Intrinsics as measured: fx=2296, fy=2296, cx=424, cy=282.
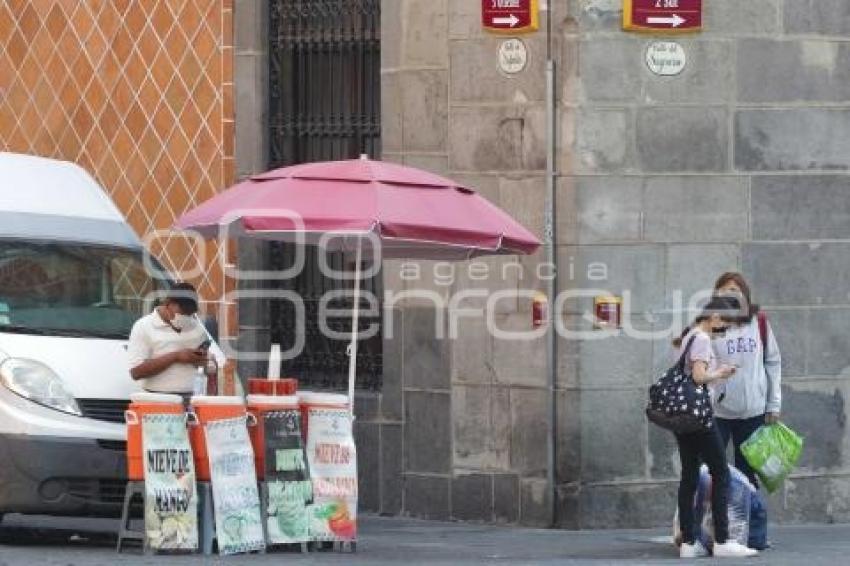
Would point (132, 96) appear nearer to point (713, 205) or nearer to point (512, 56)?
point (512, 56)

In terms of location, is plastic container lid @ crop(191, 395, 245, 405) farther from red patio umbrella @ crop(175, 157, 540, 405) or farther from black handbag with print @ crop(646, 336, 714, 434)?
black handbag with print @ crop(646, 336, 714, 434)

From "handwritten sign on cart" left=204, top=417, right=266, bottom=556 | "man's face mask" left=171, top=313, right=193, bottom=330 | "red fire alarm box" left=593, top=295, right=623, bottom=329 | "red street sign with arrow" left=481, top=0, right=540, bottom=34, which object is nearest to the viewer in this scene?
"handwritten sign on cart" left=204, top=417, right=266, bottom=556

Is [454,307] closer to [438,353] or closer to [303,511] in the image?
[438,353]

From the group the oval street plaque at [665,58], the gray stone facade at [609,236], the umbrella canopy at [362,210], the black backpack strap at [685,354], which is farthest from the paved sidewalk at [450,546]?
the oval street plaque at [665,58]

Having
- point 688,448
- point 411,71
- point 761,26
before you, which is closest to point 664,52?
point 761,26

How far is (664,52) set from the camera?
15.2m

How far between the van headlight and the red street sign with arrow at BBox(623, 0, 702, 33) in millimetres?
4517

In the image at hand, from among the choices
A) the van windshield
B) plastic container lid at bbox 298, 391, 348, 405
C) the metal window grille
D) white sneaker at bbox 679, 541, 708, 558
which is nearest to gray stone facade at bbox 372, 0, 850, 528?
the metal window grille

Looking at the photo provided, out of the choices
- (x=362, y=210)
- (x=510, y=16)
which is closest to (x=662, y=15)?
(x=510, y=16)

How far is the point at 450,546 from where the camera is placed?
14.2 metres

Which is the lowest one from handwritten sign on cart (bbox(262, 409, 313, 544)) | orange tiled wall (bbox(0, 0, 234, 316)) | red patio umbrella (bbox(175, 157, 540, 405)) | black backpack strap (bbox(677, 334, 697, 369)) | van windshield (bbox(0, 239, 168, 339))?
handwritten sign on cart (bbox(262, 409, 313, 544))

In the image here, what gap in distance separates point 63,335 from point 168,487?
4.62 feet

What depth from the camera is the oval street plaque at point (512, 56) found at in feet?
49.9

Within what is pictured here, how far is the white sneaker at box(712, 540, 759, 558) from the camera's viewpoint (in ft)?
43.9
